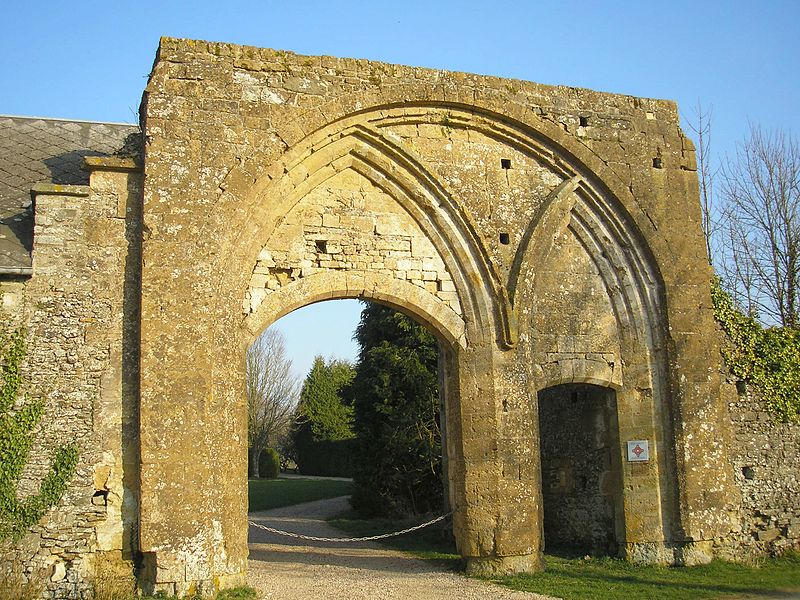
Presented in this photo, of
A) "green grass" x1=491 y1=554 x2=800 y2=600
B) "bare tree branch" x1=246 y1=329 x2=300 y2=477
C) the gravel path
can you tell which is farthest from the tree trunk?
"green grass" x1=491 y1=554 x2=800 y2=600

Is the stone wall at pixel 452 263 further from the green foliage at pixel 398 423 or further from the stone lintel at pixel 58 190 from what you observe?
the green foliage at pixel 398 423

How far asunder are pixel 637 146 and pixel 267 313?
216 inches

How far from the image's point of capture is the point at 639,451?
10.1 metres

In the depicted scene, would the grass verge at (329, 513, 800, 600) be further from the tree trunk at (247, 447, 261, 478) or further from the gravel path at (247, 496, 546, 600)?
the tree trunk at (247, 447, 261, 478)

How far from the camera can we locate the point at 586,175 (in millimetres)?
10461

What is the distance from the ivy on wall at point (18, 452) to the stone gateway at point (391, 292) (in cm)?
12

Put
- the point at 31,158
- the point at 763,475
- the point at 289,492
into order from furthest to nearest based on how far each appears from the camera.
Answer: the point at 289,492
the point at 763,475
the point at 31,158

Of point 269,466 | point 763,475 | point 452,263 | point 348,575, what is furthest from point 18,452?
Answer: point 269,466

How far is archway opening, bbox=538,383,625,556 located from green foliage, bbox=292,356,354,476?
20.5m

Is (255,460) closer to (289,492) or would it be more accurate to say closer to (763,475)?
(289,492)

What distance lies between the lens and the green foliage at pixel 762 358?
35.2ft

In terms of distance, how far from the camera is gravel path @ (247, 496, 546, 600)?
27.5 feet

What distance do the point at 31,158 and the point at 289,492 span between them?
15461 millimetres

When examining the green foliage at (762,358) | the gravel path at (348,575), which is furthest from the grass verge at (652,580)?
the green foliage at (762,358)
